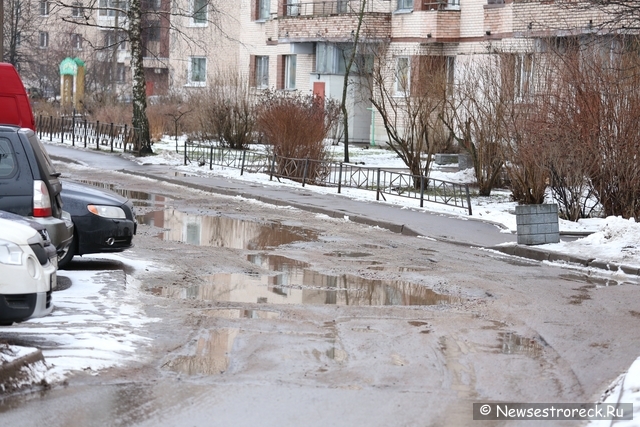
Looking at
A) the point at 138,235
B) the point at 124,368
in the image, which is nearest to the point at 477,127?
the point at 138,235

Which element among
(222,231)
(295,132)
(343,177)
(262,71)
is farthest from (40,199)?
(262,71)

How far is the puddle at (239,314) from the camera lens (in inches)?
401

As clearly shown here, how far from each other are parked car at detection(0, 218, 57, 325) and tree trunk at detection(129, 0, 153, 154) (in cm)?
2856

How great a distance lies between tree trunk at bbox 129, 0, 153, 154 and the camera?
36.0m

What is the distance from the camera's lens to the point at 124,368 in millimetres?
7852

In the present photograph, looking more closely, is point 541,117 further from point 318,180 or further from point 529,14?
point 529,14

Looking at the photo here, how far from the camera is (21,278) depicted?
768 centimetres

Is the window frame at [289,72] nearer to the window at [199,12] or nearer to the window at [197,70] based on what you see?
the window at [199,12]

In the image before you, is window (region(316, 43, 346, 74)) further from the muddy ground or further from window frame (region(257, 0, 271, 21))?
the muddy ground

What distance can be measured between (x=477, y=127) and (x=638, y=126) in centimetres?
681

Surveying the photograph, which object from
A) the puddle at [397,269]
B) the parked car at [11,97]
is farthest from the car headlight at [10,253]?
the puddle at [397,269]

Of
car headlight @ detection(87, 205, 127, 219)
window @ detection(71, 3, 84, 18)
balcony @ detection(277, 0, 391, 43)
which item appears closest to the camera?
car headlight @ detection(87, 205, 127, 219)

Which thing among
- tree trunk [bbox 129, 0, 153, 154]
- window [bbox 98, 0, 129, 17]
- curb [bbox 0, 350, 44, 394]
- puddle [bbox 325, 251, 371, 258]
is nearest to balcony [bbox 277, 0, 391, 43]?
window [bbox 98, 0, 129, 17]

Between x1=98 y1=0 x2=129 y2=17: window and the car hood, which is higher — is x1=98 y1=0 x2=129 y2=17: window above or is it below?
above
